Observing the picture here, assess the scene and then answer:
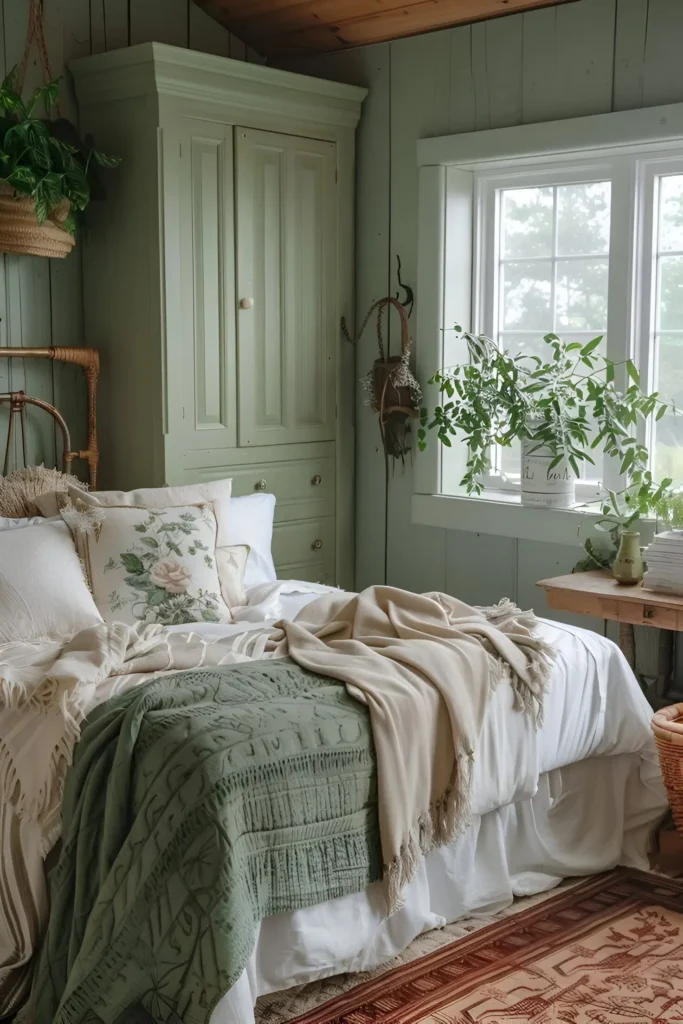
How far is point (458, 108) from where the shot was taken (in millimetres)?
4266

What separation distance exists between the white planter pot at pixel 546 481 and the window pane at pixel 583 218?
69 centimetres

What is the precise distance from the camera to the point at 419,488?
4523 mm

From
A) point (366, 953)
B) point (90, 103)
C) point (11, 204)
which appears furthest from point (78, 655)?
point (90, 103)

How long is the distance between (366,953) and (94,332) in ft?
8.26

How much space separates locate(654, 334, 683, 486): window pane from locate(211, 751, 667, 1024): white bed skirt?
3.68 ft

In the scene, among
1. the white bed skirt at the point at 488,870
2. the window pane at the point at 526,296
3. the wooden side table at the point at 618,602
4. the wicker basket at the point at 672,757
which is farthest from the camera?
the window pane at the point at 526,296

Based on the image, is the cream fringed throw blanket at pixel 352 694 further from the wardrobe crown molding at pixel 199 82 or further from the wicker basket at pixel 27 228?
the wardrobe crown molding at pixel 199 82

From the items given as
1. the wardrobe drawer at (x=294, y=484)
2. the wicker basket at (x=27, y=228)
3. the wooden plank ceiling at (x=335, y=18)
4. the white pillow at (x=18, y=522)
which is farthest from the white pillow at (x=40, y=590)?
the wooden plank ceiling at (x=335, y=18)

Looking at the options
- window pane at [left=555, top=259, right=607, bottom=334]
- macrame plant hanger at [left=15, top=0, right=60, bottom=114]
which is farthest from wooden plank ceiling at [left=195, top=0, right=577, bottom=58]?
window pane at [left=555, top=259, right=607, bottom=334]

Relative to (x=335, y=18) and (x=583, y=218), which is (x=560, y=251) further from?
(x=335, y=18)

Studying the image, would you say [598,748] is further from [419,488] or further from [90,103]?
[90,103]

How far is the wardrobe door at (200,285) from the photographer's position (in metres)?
4.04

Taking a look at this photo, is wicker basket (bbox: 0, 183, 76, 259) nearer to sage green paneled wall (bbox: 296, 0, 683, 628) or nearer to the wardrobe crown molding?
the wardrobe crown molding

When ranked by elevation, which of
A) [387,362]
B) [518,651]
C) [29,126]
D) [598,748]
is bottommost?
[598,748]
